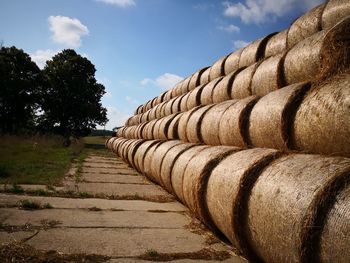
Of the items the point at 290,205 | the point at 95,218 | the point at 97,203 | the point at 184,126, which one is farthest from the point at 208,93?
the point at 290,205

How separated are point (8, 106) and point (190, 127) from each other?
33.3 meters

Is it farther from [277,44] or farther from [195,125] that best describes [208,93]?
[277,44]

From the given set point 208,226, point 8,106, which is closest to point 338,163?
point 208,226

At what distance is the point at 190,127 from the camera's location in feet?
21.3

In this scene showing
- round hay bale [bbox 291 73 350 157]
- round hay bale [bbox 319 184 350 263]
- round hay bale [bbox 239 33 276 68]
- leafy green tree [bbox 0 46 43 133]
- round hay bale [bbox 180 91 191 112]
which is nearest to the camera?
round hay bale [bbox 319 184 350 263]

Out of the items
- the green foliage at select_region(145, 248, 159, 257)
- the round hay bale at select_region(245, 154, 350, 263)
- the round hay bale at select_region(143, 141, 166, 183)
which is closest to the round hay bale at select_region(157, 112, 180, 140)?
the round hay bale at select_region(143, 141, 166, 183)

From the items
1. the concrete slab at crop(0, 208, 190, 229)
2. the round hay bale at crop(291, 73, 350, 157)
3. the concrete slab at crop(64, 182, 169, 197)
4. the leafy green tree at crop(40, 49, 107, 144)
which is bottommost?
the concrete slab at crop(0, 208, 190, 229)

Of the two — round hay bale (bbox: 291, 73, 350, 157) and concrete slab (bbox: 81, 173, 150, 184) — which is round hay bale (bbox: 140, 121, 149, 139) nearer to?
concrete slab (bbox: 81, 173, 150, 184)

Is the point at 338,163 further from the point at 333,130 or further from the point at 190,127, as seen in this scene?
the point at 190,127

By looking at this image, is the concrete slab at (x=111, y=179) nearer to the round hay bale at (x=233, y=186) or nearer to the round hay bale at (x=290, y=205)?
the round hay bale at (x=233, y=186)

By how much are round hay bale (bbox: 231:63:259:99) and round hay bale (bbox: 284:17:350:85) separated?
1.09 meters

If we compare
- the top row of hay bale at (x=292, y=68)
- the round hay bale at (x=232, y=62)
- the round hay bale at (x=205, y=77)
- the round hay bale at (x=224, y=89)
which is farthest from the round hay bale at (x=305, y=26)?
the round hay bale at (x=205, y=77)

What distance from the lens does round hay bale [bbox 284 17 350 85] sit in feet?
10.2

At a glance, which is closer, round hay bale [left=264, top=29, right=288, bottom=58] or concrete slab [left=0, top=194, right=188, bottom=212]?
concrete slab [left=0, top=194, right=188, bottom=212]
